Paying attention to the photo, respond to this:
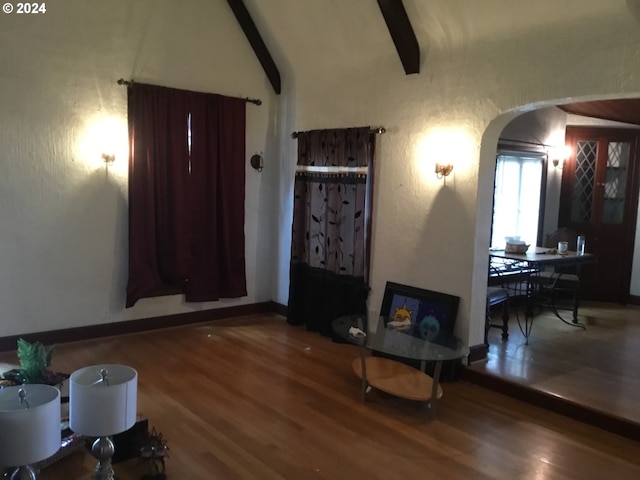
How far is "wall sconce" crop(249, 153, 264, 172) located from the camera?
5924 mm

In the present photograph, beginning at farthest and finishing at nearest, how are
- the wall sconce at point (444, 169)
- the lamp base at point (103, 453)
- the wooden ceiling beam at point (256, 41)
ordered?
1. the wooden ceiling beam at point (256, 41)
2. the wall sconce at point (444, 169)
3. the lamp base at point (103, 453)

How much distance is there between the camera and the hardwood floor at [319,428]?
296cm

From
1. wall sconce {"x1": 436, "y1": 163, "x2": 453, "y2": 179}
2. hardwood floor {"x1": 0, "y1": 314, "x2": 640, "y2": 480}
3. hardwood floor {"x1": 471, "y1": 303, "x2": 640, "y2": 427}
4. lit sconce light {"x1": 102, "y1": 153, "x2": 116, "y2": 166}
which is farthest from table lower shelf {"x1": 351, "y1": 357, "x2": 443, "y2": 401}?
lit sconce light {"x1": 102, "y1": 153, "x2": 116, "y2": 166}

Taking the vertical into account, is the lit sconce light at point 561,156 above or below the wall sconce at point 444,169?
above

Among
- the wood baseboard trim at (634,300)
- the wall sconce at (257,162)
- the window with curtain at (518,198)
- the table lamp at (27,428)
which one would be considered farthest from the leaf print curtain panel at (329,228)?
the wood baseboard trim at (634,300)

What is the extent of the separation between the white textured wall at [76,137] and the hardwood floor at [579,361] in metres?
3.26

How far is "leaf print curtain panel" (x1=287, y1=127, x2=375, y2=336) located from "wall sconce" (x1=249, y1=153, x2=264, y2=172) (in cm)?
55

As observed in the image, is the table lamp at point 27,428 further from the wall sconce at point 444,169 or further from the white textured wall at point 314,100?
the wall sconce at point 444,169

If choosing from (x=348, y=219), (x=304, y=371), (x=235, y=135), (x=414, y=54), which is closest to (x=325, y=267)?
(x=348, y=219)

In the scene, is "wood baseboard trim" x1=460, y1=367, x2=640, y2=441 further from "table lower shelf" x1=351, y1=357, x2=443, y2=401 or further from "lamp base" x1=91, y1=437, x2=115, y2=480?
"lamp base" x1=91, y1=437, x2=115, y2=480

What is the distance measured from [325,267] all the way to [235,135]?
65.2 inches

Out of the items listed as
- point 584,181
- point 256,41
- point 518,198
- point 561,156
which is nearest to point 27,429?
point 256,41

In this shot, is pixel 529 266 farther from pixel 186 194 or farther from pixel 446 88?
pixel 186 194

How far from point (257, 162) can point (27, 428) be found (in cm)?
443
